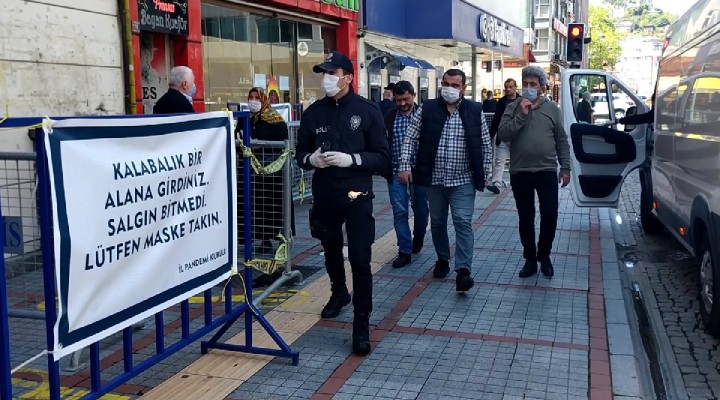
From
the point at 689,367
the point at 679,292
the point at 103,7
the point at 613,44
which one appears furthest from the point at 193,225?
the point at 613,44

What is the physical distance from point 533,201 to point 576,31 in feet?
39.2

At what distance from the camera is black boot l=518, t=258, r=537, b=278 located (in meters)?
6.94

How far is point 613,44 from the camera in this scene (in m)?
85.5

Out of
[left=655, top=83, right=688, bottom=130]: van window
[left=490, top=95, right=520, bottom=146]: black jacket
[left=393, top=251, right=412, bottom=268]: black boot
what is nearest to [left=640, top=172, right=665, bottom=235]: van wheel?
[left=655, top=83, right=688, bottom=130]: van window

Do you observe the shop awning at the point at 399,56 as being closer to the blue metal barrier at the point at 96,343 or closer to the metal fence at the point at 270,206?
the metal fence at the point at 270,206

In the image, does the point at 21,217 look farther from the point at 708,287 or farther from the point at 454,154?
the point at 708,287

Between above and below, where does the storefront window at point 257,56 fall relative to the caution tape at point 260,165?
above

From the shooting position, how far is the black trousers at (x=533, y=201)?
6648mm

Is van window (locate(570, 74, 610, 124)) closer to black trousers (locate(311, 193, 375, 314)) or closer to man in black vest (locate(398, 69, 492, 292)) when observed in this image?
man in black vest (locate(398, 69, 492, 292))

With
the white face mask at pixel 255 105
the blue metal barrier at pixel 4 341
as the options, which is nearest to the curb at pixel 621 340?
the blue metal barrier at pixel 4 341

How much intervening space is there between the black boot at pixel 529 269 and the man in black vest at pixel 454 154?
870mm

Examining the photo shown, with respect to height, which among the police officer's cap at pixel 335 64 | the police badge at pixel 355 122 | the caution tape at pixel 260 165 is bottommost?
the caution tape at pixel 260 165

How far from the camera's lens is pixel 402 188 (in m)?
7.61

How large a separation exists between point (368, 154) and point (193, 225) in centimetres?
141
